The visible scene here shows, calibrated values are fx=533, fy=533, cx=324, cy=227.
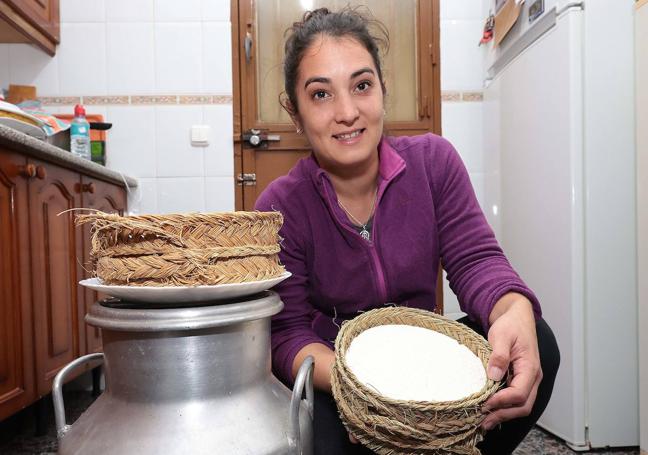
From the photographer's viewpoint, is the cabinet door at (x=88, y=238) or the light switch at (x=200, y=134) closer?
the cabinet door at (x=88, y=238)

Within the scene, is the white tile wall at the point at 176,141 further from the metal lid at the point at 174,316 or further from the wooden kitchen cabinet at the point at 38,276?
the metal lid at the point at 174,316

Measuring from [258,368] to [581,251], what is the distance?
3.86 feet

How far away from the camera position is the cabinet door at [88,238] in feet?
6.16

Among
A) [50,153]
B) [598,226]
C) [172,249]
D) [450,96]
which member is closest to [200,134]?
[50,153]

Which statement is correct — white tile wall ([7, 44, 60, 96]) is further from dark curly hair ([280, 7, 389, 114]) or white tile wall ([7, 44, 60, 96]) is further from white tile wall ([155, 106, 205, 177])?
dark curly hair ([280, 7, 389, 114])

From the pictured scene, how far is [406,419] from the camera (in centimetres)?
67

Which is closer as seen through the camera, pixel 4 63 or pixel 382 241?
pixel 382 241

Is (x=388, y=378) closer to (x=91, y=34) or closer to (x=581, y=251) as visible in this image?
(x=581, y=251)

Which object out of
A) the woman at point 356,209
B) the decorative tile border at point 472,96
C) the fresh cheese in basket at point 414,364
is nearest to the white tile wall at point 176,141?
the decorative tile border at point 472,96

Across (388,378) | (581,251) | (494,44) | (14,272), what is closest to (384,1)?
(494,44)

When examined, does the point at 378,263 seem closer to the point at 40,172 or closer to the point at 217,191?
the point at 40,172

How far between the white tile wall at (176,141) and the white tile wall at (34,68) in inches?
18.7

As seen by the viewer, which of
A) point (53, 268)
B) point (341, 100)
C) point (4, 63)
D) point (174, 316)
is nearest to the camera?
point (174, 316)

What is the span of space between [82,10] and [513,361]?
2364 millimetres
